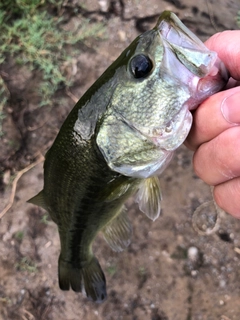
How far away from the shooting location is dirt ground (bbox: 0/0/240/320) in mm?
2488

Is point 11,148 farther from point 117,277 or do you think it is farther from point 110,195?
point 110,195

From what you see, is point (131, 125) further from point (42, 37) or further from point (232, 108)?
point (42, 37)

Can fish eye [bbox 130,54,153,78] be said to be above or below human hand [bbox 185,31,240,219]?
above

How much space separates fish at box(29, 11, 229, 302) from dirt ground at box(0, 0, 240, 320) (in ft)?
2.93

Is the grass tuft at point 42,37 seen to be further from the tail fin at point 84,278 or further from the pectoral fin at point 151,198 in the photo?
the pectoral fin at point 151,198

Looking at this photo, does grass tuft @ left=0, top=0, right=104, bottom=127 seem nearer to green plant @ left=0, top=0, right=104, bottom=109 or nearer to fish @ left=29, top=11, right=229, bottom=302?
green plant @ left=0, top=0, right=104, bottom=109

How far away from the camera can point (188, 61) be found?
1173mm

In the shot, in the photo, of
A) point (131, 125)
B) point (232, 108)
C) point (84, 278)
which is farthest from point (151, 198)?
point (84, 278)

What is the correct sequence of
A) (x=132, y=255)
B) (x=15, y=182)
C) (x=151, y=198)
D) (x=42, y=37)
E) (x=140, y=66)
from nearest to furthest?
(x=140, y=66) < (x=151, y=198) < (x=132, y=255) < (x=15, y=182) < (x=42, y=37)

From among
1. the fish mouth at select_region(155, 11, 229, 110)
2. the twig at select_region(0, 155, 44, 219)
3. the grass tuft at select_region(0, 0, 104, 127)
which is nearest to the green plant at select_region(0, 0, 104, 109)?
the grass tuft at select_region(0, 0, 104, 127)

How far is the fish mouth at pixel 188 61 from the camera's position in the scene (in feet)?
3.82

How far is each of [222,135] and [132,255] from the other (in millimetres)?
1498

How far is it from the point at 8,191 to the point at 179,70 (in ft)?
6.19

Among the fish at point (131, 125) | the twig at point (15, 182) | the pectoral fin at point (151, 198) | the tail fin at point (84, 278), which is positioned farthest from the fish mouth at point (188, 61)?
the twig at point (15, 182)
